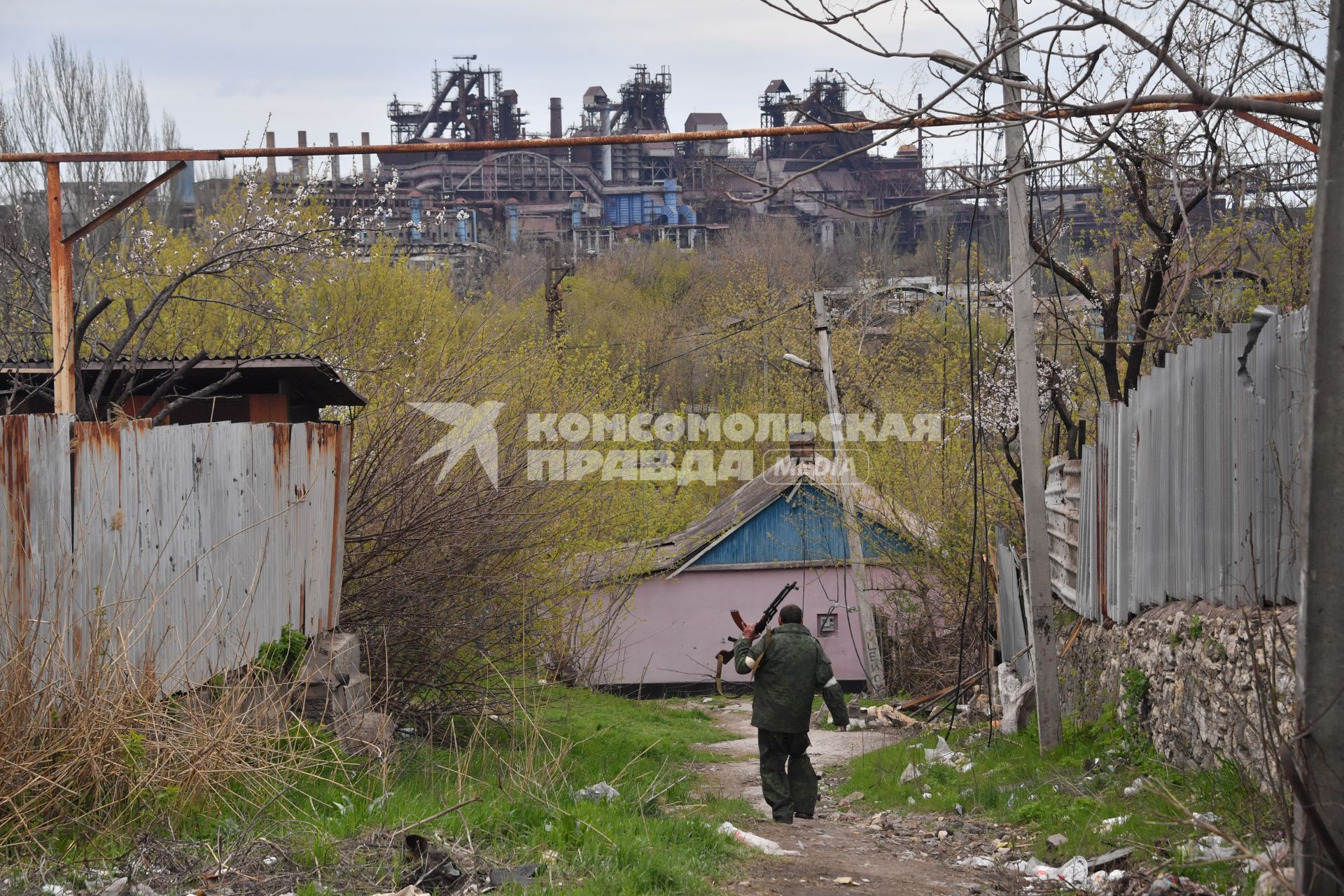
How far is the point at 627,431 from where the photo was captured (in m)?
23.8

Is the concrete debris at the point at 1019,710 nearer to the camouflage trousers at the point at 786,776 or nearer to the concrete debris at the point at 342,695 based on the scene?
the camouflage trousers at the point at 786,776

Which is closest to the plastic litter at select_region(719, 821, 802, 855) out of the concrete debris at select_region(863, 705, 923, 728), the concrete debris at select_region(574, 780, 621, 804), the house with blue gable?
the concrete debris at select_region(574, 780, 621, 804)

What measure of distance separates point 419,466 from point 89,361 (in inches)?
119

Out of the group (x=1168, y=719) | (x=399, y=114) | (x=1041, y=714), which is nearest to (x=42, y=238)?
(x=1041, y=714)

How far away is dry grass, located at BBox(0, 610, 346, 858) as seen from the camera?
461 cm

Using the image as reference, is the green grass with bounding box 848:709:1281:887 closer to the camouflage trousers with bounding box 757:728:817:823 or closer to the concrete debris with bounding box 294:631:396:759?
the camouflage trousers with bounding box 757:728:817:823

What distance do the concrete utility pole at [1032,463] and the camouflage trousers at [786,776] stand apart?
1.86 m

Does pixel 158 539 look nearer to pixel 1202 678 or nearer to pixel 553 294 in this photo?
pixel 1202 678

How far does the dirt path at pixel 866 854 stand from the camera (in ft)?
19.9

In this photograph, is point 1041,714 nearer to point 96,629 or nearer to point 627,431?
point 96,629

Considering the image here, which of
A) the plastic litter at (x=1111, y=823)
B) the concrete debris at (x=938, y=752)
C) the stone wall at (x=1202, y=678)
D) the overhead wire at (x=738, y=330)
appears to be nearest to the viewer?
the stone wall at (x=1202, y=678)

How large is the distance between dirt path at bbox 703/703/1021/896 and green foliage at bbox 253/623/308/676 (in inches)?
127

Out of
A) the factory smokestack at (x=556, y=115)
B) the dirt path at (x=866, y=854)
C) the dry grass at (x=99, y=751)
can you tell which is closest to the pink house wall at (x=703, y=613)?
the dirt path at (x=866, y=854)

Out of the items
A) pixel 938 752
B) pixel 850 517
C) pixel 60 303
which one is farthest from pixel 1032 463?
pixel 850 517
